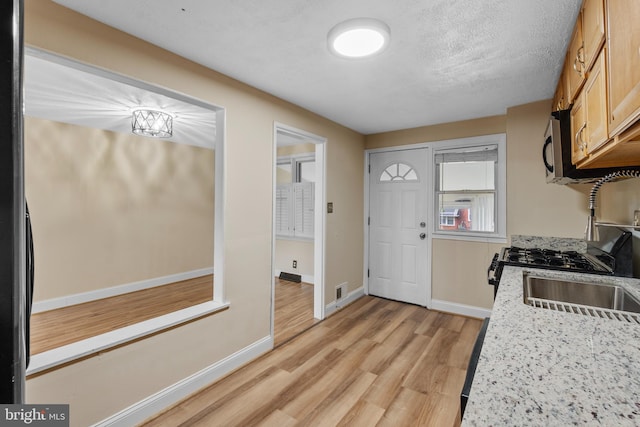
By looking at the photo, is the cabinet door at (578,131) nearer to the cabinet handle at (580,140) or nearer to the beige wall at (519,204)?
the cabinet handle at (580,140)

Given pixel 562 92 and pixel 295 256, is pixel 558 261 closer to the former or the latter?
pixel 562 92

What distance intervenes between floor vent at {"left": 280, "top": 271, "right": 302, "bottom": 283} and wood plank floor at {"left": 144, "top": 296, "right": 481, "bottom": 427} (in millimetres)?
1630

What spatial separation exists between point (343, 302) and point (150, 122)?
3.07 m

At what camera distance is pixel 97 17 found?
1.55 meters

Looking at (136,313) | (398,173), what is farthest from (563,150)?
(136,313)

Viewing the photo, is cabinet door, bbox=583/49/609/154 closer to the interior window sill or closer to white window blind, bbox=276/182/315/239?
the interior window sill

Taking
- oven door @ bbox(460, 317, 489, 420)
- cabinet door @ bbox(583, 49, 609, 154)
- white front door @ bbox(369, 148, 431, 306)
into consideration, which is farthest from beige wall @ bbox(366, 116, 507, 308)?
oven door @ bbox(460, 317, 489, 420)

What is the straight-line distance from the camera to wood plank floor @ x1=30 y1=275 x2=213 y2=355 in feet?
9.18

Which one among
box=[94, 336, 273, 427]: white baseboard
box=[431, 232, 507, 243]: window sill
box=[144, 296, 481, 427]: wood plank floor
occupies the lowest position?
box=[144, 296, 481, 427]: wood plank floor

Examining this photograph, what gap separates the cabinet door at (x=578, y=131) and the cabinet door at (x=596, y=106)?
71 mm

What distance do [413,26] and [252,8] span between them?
0.88 meters

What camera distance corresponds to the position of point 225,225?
2.23m

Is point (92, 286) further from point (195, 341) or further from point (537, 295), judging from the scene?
point (537, 295)

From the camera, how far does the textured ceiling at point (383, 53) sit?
1.46 m
